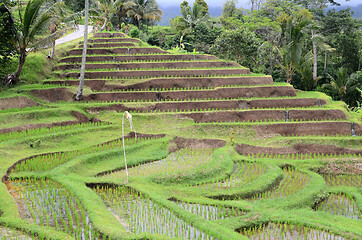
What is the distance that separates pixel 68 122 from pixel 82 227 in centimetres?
786

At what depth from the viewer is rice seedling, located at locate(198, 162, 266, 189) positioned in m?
9.88

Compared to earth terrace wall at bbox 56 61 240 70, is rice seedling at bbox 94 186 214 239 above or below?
below

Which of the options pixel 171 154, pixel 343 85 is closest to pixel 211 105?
pixel 171 154

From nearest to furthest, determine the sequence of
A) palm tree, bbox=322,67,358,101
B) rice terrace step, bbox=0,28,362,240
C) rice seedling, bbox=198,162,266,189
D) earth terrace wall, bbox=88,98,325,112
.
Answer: rice terrace step, bbox=0,28,362,240
rice seedling, bbox=198,162,266,189
earth terrace wall, bbox=88,98,325,112
palm tree, bbox=322,67,358,101

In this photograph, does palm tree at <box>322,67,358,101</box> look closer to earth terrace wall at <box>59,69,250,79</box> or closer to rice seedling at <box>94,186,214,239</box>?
earth terrace wall at <box>59,69,250,79</box>

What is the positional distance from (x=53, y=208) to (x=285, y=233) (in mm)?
4909

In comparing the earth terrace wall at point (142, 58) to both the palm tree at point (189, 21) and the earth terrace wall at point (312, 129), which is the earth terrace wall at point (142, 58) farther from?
the palm tree at point (189, 21)

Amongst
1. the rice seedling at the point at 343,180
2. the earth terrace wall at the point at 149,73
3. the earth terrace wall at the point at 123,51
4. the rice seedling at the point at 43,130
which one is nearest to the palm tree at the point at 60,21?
the earth terrace wall at the point at 149,73

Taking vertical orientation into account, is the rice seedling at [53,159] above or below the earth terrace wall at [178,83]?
below

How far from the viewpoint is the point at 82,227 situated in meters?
7.00

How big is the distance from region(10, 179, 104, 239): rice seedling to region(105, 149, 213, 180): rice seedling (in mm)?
1906

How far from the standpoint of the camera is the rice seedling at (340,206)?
8.59 metres

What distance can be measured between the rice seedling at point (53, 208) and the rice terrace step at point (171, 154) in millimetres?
34

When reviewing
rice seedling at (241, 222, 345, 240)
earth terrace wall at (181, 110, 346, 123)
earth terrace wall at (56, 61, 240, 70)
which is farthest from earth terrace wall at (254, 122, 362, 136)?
rice seedling at (241, 222, 345, 240)
